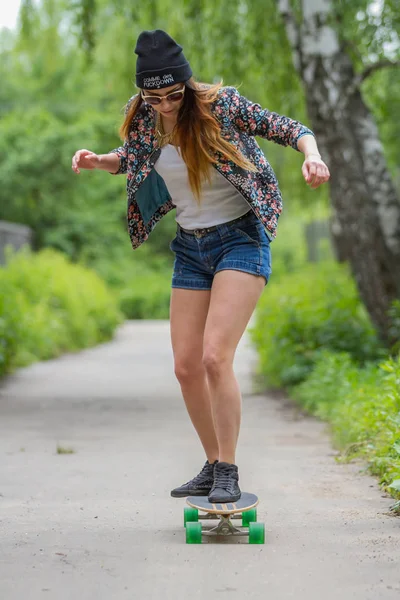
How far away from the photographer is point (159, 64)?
4414 mm

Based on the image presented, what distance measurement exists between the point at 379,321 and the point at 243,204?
5.61m

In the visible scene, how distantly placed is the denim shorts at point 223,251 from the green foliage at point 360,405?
122 centimetres

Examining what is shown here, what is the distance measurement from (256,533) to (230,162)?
5.12 ft

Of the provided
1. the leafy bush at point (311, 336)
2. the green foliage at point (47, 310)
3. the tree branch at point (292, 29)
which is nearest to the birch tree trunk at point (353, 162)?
the tree branch at point (292, 29)

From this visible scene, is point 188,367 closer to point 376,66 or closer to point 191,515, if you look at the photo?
point 191,515

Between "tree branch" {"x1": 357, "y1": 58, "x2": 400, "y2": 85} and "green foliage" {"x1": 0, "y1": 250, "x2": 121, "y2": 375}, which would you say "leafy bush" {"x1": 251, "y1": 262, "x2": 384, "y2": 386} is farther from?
"green foliage" {"x1": 0, "y1": 250, "x2": 121, "y2": 375}

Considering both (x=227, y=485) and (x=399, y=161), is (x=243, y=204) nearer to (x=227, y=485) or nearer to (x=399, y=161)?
(x=227, y=485)

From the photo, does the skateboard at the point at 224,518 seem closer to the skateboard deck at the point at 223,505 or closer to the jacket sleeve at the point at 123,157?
the skateboard deck at the point at 223,505

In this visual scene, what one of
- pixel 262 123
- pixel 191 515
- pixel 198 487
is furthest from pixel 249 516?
pixel 262 123

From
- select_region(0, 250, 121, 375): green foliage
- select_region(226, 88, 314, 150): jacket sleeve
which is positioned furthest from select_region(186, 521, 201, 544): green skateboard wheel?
select_region(0, 250, 121, 375): green foliage

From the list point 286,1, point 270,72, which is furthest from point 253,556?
point 270,72

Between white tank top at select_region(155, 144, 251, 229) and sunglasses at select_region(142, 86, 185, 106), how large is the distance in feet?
0.72

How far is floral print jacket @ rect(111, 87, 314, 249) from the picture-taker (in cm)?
446

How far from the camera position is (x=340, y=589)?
3.61 meters
